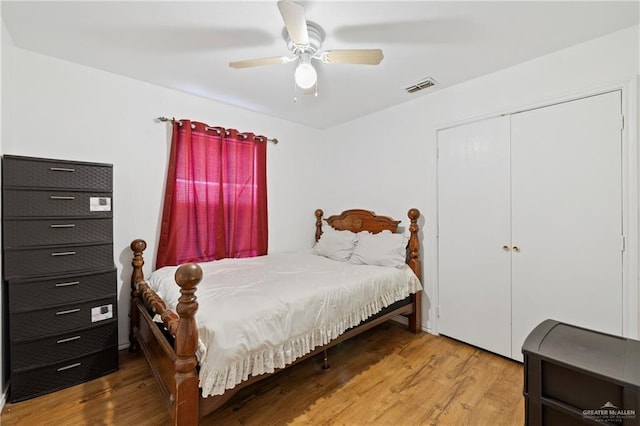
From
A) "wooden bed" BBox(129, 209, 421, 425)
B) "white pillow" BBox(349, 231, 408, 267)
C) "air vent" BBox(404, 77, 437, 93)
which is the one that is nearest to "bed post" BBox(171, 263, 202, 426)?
"wooden bed" BBox(129, 209, 421, 425)

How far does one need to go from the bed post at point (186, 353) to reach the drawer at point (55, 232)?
4.19 feet

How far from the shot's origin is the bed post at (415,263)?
2916 millimetres

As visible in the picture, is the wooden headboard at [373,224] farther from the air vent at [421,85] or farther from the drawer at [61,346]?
the drawer at [61,346]

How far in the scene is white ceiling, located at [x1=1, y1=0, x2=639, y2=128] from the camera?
167 cm

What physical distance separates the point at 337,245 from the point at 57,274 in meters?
2.47

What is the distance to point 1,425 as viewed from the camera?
1619mm

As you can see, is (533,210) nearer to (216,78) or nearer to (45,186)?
(216,78)

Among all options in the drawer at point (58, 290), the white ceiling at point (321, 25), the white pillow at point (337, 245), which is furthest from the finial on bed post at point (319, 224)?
the drawer at point (58, 290)

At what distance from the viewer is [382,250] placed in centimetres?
293

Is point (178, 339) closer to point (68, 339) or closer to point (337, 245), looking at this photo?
point (68, 339)

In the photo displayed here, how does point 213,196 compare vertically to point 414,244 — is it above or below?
above

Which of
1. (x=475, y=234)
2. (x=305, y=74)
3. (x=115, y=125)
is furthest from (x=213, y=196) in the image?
(x=475, y=234)

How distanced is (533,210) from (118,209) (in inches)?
142

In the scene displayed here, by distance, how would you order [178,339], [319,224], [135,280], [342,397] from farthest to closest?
[319,224] < [135,280] < [342,397] < [178,339]
